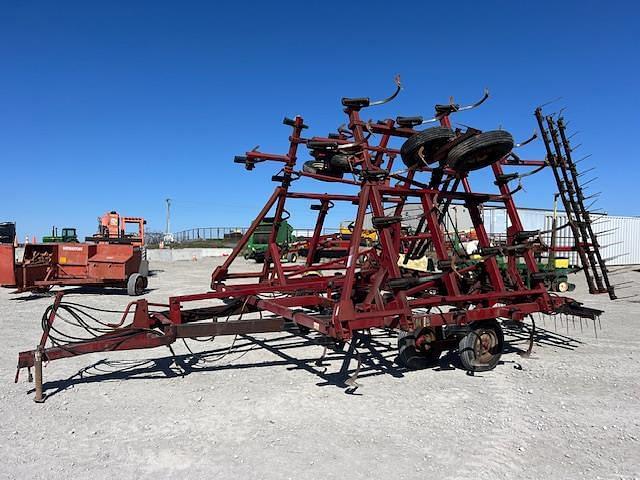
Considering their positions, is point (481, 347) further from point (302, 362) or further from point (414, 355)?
point (302, 362)

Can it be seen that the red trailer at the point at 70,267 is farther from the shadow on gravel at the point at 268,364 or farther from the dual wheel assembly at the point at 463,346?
the dual wheel assembly at the point at 463,346

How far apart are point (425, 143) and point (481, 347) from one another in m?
2.50

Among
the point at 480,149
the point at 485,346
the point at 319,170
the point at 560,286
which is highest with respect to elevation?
the point at 319,170

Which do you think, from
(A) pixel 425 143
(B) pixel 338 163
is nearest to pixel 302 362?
(A) pixel 425 143

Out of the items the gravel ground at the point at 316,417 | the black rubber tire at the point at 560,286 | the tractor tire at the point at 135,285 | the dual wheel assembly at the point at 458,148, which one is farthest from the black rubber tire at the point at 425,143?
the black rubber tire at the point at 560,286

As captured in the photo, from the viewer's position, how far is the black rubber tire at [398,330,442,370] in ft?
18.6

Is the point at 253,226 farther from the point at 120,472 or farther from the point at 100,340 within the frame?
the point at 120,472

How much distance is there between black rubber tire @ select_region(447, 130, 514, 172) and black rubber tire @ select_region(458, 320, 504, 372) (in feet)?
6.16

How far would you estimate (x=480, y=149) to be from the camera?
17.1ft

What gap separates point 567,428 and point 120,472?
3.54 meters

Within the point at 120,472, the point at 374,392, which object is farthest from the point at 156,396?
the point at 374,392

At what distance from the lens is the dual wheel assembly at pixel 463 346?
5.45 m

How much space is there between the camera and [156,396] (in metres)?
4.73

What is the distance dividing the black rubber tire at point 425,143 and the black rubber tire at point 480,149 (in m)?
0.23
